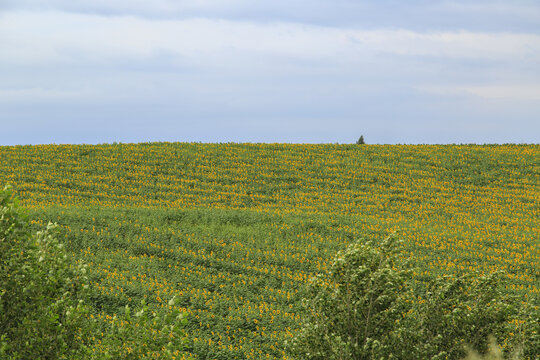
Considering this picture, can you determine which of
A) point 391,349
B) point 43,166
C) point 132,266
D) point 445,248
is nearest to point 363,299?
point 391,349

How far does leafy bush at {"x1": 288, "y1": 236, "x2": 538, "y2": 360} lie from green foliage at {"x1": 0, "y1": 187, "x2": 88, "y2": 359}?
4345mm

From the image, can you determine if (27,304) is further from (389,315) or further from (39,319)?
(389,315)

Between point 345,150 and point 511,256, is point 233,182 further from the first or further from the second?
point 511,256

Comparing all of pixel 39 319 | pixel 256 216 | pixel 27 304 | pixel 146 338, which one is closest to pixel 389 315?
pixel 146 338

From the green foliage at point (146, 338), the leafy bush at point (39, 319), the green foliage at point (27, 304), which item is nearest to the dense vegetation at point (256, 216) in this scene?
the green foliage at point (146, 338)

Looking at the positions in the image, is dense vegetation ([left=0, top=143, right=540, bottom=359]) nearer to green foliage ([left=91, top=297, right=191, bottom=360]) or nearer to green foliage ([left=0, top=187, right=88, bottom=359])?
green foliage ([left=91, top=297, right=191, bottom=360])

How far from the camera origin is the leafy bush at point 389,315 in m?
9.17

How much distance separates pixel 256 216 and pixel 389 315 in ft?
62.9

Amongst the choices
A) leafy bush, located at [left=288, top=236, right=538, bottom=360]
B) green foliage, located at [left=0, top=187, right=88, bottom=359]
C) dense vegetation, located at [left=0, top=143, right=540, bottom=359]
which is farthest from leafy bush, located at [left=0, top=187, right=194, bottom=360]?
leafy bush, located at [left=288, top=236, right=538, bottom=360]

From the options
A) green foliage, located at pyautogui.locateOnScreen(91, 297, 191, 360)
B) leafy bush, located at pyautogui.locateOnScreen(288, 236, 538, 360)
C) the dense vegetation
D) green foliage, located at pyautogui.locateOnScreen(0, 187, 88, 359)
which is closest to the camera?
green foliage, located at pyautogui.locateOnScreen(0, 187, 88, 359)

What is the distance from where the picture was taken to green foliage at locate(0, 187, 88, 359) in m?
7.34

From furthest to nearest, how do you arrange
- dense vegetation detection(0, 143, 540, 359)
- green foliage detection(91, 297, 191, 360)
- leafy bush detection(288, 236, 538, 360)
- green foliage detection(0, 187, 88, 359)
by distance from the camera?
dense vegetation detection(0, 143, 540, 359) → leafy bush detection(288, 236, 538, 360) → green foliage detection(91, 297, 191, 360) → green foliage detection(0, 187, 88, 359)

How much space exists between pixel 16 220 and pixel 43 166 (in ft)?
113

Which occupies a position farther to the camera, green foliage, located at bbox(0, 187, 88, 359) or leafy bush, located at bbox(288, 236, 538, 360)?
leafy bush, located at bbox(288, 236, 538, 360)
